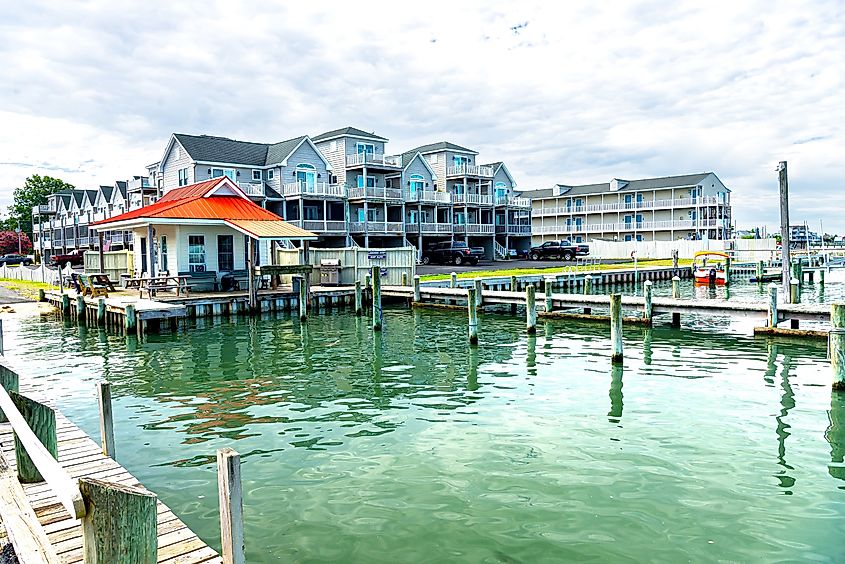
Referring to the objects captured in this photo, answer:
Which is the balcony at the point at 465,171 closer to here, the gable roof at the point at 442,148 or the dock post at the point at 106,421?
the gable roof at the point at 442,148

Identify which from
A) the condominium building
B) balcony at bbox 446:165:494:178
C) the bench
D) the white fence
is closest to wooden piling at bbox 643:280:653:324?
the white fence

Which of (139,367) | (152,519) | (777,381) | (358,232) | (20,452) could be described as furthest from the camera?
(358,232)

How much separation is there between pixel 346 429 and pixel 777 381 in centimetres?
974

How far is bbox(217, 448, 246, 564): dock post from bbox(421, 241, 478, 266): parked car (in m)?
48.3

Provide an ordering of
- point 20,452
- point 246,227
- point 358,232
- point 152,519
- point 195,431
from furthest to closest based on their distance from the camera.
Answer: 1. point 358,232
2. point 246,227
3. point 195,431
4. point 20,452
5. point 152,519

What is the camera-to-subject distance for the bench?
28281 mm

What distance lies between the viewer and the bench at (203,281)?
92.8ft

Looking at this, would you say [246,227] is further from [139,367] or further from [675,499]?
[675,499]

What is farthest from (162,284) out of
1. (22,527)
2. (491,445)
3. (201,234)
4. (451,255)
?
(451,255)

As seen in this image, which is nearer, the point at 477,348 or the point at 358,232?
the point at 477,348

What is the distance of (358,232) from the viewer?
170 ft

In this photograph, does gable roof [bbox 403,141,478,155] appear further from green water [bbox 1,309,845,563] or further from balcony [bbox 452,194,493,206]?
green water [bbox 1,309,845,563]

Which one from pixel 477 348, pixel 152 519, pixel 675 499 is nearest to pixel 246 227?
pixel 477 348

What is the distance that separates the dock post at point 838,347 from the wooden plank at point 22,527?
44.1 ft
